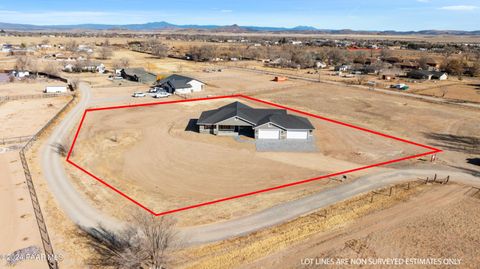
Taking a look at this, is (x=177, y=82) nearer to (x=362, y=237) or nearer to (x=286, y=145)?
(x=286, y=145)

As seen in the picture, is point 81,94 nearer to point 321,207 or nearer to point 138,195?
point 138,195

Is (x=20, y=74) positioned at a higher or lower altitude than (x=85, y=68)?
lower

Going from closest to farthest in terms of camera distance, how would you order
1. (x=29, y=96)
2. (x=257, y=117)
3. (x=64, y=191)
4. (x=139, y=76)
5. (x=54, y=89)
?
(x=64, y=191) → (x=257, y=117) → (x=29, y=96) → (x=54, y=89) → (x=139, y=76)

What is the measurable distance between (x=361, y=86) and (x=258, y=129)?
151 ft

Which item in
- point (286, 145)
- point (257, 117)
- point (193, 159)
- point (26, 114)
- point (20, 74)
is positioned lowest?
point (193, 159)

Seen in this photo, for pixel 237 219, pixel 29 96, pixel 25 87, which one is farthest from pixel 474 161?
pixel 25 87

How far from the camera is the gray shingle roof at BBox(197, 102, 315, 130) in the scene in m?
38.6

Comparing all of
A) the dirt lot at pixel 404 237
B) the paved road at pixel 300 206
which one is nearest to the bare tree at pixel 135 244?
the paved road at pixel 300 206

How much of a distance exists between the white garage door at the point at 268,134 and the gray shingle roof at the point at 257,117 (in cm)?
94

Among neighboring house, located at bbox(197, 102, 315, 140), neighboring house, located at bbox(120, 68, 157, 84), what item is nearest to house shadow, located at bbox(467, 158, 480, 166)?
neighboring house, located at bbox(197, 102, 315, 140)

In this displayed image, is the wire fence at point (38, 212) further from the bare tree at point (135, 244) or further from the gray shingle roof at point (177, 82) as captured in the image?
the gray shingle roof at point (177, 82)

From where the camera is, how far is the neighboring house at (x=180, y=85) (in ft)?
209

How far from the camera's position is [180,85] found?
6412 centimetres

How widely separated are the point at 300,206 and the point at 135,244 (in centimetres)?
1175
